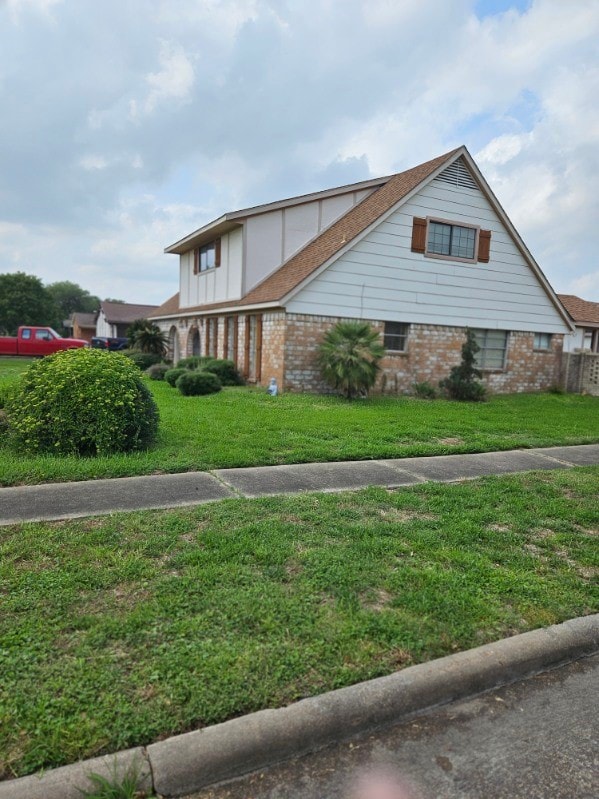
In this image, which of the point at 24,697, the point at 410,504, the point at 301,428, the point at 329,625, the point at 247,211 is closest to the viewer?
the point at 24,697

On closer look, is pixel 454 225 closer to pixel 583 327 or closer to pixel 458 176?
pixel 458 176

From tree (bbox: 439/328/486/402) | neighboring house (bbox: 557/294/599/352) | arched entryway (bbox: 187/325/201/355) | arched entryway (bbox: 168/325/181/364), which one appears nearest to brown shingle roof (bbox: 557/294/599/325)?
neighboring house (bbox: 557/294/599/352)

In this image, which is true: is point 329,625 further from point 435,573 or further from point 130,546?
point 130,546

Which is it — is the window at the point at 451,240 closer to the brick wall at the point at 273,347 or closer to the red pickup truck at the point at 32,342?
the brick wall at the point at 273,347

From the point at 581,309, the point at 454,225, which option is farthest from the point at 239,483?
the point at 581,309

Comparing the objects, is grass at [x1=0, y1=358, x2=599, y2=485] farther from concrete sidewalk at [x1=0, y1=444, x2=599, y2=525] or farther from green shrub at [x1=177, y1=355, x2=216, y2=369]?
green shrub at [x1=177, y1=355, x2=216, y2=369]

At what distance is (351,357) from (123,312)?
143 feet

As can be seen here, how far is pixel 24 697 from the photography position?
8.17 ft

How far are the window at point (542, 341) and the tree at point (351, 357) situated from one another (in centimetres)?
814

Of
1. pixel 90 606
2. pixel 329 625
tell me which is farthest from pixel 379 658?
pixel 90 606

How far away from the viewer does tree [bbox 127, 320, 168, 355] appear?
25164 mm

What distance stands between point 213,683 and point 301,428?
6.70 metres

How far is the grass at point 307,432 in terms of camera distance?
21.1ft

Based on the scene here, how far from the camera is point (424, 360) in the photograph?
17.7 metres
